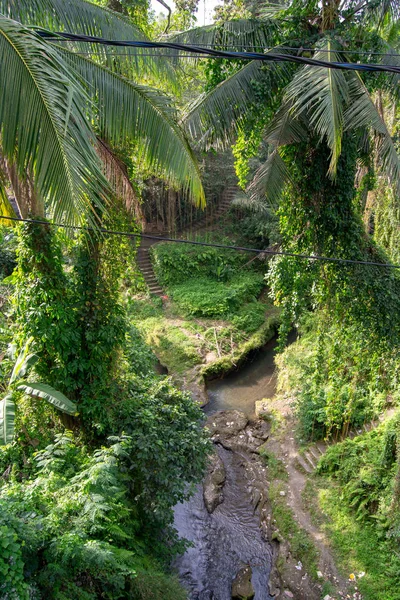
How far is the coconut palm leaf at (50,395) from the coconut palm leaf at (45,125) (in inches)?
127

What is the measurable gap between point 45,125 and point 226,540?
7.69 meters

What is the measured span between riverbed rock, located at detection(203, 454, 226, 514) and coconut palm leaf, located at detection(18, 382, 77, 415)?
443 cm

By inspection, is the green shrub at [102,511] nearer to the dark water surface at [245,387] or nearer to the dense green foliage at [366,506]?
the dense green foliage at [366,506]

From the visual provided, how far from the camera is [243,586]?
7.15 meters

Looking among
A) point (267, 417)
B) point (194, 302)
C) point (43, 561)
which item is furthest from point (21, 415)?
point (194, 302)

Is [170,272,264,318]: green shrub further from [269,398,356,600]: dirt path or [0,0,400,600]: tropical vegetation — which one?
[0,0,400,600]: tropical vegetation

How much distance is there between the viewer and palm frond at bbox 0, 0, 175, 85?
4664 millimetres

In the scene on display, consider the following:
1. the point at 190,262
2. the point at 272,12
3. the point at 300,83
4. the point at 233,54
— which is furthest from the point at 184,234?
the point at 233,54

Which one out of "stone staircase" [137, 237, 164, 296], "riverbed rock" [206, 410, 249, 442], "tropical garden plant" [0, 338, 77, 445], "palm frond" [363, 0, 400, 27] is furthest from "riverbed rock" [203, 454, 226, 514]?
"stone staircase" [137, 237, 164, 296]

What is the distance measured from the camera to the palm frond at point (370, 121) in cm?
586

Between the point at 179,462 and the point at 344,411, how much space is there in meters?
4.29

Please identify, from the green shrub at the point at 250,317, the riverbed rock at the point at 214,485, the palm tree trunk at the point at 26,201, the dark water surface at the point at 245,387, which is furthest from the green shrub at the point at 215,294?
the palm tree trunk at the point at 26,201

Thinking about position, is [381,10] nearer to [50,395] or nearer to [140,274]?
[140,274]

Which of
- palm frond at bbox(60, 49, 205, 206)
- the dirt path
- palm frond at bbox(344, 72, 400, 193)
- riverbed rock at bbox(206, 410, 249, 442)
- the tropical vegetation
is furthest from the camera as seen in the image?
riverbed rock at bbox(206, 410, 249, 442)
